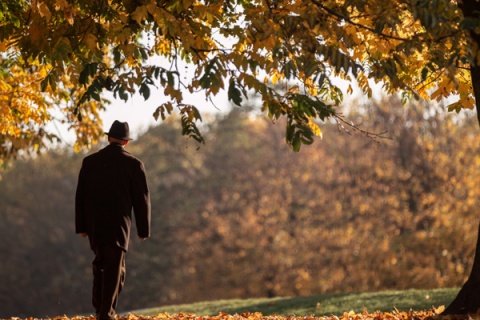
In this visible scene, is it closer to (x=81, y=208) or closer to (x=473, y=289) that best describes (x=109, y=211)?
(x=81, y=208)

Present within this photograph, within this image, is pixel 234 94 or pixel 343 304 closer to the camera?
pixel 234 94

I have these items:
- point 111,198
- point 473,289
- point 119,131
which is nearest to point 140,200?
point 111,198

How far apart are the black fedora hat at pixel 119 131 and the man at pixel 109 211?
114 millimetres

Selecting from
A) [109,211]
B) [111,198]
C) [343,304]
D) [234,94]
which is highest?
[234,94]

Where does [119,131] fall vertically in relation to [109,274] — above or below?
above

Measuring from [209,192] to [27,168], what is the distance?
46.1 ft

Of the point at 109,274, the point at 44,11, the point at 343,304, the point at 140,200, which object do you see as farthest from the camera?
the point at 343,304

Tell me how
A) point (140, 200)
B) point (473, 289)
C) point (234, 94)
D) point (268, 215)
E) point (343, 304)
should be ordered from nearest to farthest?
point (234, 94) < point (140, 200) < point (473, 289) < point (343, 304) < point (268, 215)

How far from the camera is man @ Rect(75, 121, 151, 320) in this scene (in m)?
8.69

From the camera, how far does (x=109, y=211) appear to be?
28.5ft

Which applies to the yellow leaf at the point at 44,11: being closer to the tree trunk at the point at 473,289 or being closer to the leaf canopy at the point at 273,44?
the leaf canopy at the point at 273,44

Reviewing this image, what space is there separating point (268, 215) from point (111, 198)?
30058 mm

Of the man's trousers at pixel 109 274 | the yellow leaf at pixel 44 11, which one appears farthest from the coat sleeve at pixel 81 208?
the yellow leaf at pixel 44 11

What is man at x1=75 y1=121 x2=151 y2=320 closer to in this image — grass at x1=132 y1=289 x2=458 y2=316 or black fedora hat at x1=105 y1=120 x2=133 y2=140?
black fedora hat at x1=105 y1=120 x2=133 y2=140
